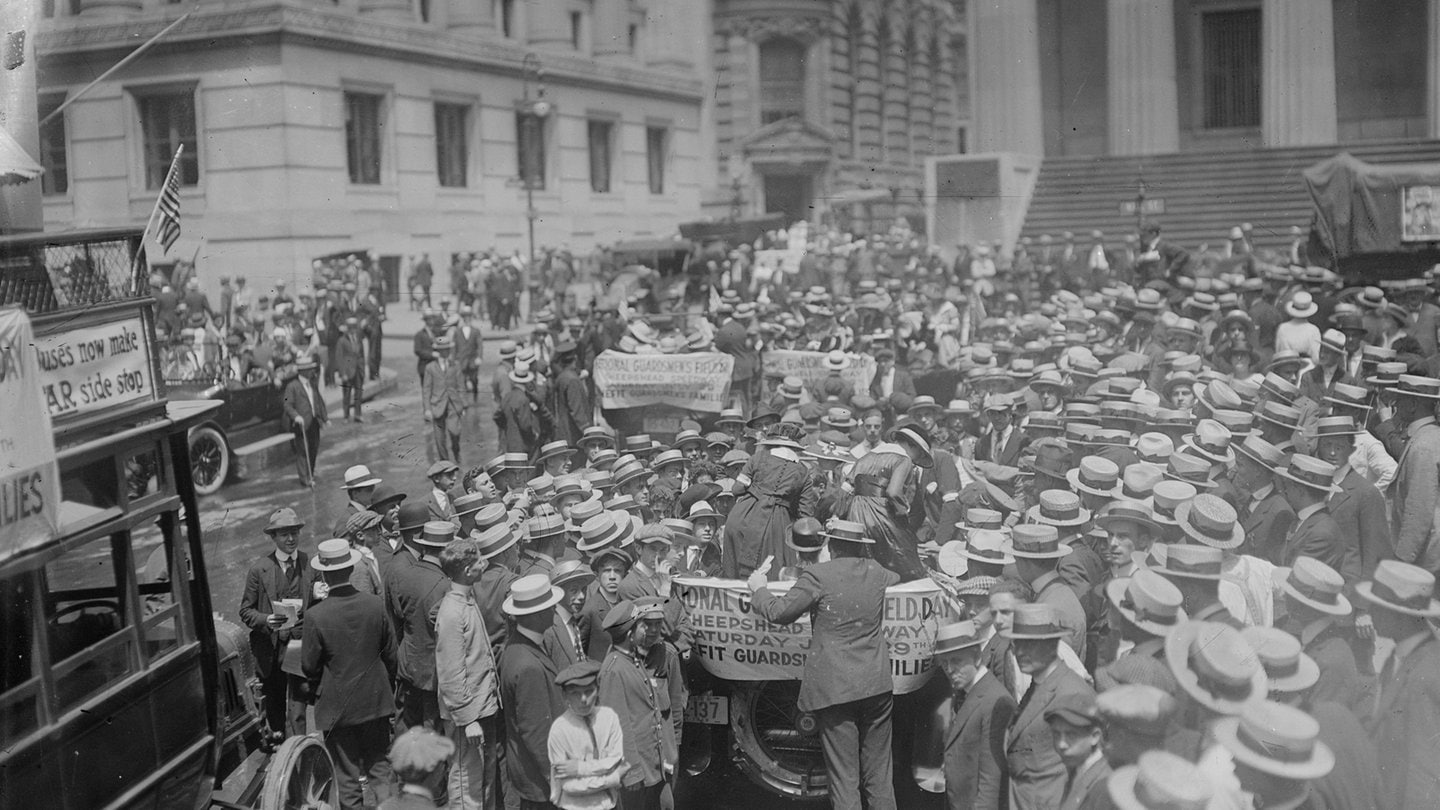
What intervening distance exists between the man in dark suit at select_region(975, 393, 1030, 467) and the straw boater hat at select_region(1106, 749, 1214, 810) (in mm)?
6690

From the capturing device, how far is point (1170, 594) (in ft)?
18.7

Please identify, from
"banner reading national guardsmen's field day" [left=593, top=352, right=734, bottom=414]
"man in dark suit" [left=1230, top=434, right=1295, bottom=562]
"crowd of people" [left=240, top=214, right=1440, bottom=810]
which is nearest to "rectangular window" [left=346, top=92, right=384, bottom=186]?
"banner reading national guardsmen's field day" [left=593, top=352, right=734, bottom=414]

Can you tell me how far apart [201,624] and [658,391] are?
939 centimetres

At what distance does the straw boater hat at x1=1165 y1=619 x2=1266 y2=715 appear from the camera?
462 cm

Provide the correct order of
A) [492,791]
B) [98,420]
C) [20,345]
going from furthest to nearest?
[492,791], [98,420], [20,345]

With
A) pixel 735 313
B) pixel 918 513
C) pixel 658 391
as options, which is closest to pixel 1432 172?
pixel 735 313

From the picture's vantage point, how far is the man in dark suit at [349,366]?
22016mm

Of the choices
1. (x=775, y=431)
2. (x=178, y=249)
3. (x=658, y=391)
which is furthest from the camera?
(x=178, y=249)

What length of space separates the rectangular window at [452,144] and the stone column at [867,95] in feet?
65.4

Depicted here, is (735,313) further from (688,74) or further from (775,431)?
(688,74)

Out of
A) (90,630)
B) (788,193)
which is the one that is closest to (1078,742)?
(90,630)

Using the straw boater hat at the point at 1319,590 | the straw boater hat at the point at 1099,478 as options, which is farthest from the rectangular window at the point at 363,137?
the straw boater hat at the point at 1319,590

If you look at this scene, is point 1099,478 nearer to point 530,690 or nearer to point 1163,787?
point 530,690

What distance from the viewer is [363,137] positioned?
34188mm
